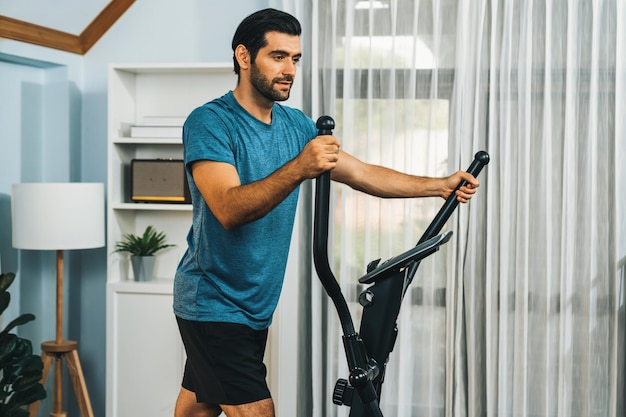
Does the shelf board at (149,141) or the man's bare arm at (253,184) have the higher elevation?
the shelf board at (149,141)

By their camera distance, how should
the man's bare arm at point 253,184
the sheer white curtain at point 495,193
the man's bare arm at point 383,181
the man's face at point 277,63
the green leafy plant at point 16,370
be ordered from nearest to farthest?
the man's bare arm at point 253,184, the man's face at point 277,63, the man's bare arm at point 383,181, the green leafy plant at point 16,370, the sheer white curtain at point 495,193

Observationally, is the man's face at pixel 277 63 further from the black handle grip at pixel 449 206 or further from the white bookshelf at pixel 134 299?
the white bookshelf at pixel 134 299

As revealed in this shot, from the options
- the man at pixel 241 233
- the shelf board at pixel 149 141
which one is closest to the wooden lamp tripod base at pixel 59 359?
the shelf board at pixel 149 141

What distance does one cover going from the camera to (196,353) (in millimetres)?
2371

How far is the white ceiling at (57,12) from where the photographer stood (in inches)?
145

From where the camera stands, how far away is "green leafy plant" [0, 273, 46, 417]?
132 inches

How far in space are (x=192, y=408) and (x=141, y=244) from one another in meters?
1.43

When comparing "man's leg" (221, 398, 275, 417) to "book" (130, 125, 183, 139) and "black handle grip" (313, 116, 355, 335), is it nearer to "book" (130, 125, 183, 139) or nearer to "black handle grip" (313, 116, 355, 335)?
"black handle grip" (313, 116, 355, 335)

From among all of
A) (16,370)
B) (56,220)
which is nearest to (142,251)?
(56,220)

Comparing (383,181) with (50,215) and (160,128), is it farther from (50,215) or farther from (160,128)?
(50,215)

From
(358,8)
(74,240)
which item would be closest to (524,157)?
(358,8)

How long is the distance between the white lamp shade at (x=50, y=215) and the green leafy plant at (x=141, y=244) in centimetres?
22

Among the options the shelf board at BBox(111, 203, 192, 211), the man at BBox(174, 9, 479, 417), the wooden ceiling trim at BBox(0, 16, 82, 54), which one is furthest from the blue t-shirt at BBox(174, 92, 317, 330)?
the wooden ceiling trim at BBox(0, 16, 82, 54)

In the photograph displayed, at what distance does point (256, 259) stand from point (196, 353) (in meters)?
0.32
